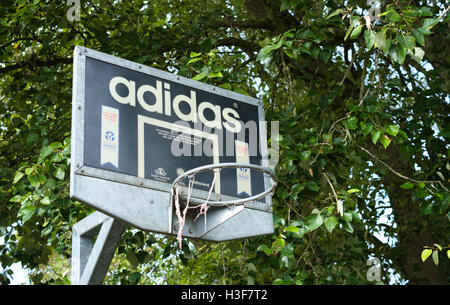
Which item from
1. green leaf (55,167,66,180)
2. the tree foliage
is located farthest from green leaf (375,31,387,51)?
green leaf (55,167,66,180)

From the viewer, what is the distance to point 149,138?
3.88 m

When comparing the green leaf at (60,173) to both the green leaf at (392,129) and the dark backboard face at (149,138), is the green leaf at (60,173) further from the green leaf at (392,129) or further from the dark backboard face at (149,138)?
the green leaf at (392,129)

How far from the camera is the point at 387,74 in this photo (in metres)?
7.28

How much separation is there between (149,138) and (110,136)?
0.79 ft

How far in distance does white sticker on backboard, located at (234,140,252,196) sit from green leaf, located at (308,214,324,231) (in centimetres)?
86

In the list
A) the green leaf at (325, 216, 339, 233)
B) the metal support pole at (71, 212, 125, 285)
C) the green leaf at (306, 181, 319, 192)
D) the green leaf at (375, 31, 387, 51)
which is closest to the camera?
the metal support pole at (71, 212, 125, 285)

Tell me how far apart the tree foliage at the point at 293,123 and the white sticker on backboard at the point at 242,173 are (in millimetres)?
840

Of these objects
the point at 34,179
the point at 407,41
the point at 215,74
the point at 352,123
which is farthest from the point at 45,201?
the point at 407,41

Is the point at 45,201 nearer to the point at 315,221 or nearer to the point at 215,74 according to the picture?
the point at 215,74

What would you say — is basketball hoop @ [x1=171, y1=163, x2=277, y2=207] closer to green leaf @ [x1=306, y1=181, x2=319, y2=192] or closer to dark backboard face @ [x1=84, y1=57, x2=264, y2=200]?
dark backboard face @ [x1=84, y1=57, x2=264, y2=200]

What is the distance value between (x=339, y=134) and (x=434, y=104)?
0.83 m

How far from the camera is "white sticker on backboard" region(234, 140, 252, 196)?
4193mm

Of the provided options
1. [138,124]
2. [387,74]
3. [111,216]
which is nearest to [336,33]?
[387,74]
